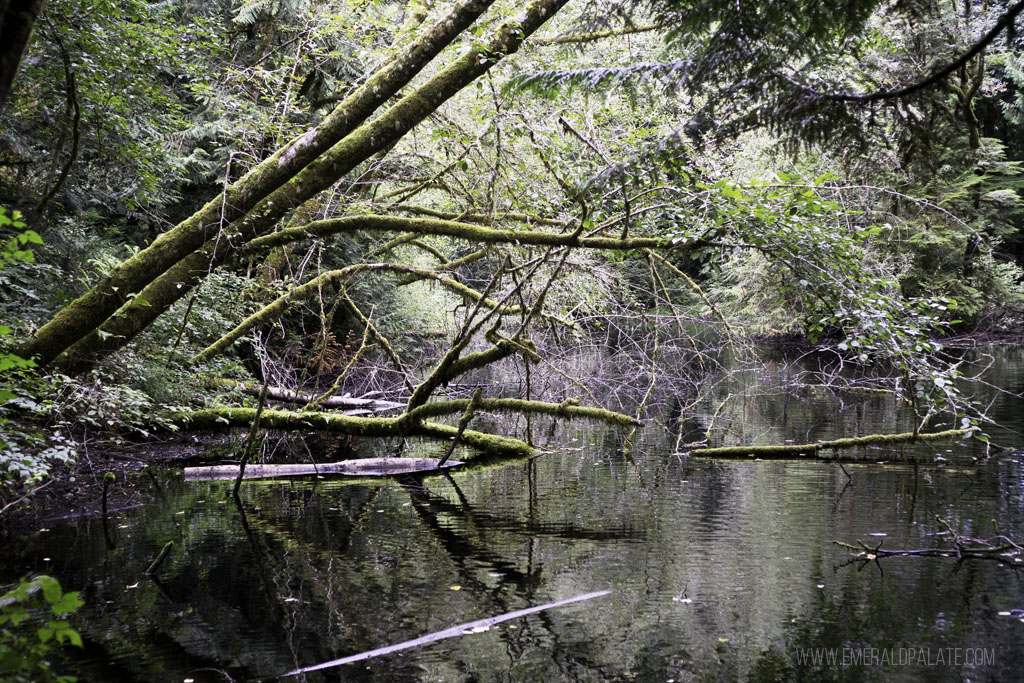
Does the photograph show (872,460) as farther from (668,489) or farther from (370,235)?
(370,235)

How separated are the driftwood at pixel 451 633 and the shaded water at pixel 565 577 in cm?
8

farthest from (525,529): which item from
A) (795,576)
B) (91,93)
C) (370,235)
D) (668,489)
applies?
(370,235)

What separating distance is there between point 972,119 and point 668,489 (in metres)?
4.70

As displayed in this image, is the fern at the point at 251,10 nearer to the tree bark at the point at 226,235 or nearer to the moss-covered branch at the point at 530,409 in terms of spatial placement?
the tree bark at the point at 226,235

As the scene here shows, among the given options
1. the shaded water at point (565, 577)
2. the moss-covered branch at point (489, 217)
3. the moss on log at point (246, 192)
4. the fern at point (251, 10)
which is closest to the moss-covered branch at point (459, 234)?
the moss-covered branch at point (489, 217)

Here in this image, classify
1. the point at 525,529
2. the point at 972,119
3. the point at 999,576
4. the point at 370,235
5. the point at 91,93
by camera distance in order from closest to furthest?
the point at 972,119 < the point at 999,576 < the point at 525,529 < the point at 91,93 < the point at 370,235

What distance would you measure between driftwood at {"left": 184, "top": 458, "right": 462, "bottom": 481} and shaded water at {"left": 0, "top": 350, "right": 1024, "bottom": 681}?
220mm

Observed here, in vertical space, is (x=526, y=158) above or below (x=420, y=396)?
above

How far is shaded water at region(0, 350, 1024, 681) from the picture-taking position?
4.33m

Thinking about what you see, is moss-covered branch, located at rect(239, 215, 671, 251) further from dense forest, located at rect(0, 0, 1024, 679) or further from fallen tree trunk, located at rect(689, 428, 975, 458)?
fallen tree trunk, located at rect(689, 428, 975, 458)

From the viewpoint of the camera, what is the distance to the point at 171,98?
9.46 metres

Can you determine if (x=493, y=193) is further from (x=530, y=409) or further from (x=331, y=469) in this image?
(x=331, y=469)

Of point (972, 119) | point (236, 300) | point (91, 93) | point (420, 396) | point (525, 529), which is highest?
point (91, 93)

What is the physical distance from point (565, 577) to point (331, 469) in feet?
15.5
